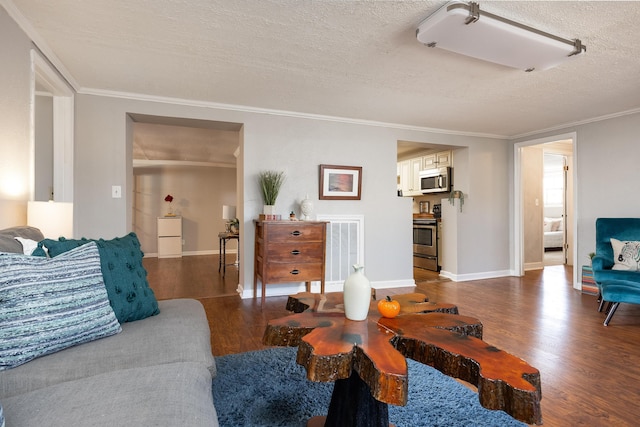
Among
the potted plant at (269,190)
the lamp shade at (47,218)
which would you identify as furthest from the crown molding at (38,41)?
the potted plant at (269,190)

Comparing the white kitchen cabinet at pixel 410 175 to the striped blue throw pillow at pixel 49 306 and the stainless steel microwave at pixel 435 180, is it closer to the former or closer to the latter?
the stainless steel microwave at pixel 435 180

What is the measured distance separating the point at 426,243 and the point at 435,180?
3.60 ft

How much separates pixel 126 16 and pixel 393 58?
179cm

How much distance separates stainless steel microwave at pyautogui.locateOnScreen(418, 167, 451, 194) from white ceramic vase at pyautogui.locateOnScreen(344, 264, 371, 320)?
14.2 ft

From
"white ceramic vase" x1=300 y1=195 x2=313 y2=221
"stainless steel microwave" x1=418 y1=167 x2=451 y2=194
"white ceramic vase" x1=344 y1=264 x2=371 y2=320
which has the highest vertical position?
"stainless steel microwave" x1=418 y1=167 x2=451 y2=194

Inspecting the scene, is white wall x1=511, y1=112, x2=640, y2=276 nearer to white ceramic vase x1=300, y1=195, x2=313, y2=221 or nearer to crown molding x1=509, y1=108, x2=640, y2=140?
crown molding x1=509, y1=108, x2=640, y2=140

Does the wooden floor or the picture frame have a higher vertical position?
the picture frame

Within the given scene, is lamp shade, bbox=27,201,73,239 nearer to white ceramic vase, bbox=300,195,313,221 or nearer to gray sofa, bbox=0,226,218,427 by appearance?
gray sofa, bbox=0,226,218,427

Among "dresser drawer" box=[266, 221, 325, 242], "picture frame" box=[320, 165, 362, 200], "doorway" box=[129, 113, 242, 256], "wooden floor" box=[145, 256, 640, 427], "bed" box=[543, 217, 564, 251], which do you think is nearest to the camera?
"wooden floor" box=[145, 256, 640, 427]

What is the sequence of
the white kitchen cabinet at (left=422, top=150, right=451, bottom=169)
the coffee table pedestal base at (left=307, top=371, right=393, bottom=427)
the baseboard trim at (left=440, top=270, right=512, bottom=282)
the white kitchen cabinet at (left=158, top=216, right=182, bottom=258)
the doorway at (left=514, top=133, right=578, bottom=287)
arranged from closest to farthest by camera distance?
the coffee table pedestal base at (left=307, top=371, right=393, bottom=427), the baseboard trim at (left=440, top=270, right=512, bottom=282), the doorway at (left=514, top=133, right=578, bottom=287), the white kitchen cabinet at (left=422, top=150, right=451, bottom=169), the white kitchen cabinet at (left=158, top=216, right=182, bottom=258)

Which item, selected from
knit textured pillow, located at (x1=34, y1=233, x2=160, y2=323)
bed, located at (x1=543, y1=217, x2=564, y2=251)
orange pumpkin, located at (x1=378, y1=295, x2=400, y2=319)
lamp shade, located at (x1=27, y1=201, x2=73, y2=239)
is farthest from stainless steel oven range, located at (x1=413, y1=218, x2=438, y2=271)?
lamp shade, located at (x1=27, y1=201, x2=73, y2=239)

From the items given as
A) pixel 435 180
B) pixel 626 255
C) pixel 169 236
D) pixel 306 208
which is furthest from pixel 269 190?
pixel 169 236

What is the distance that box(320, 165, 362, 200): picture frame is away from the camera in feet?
13.4

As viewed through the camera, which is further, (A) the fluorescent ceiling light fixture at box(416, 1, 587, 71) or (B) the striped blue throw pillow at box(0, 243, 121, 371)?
(A) the fluorescent ceiling light fixture at box(416, 1, 587, 71)
